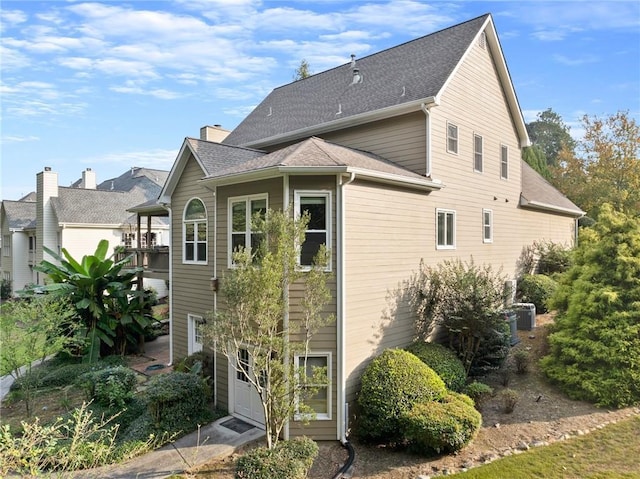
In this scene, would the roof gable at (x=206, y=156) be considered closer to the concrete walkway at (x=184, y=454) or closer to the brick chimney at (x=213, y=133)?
the concrete walkway at (x=184, y=454)

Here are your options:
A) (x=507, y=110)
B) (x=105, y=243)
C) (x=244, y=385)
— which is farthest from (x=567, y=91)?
(x=105, y=243)

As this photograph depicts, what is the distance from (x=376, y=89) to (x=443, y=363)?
9.58 meters

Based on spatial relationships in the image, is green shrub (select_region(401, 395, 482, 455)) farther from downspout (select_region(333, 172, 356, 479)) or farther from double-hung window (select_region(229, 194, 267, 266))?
double-hung window (select_region(229, 194, 267, 266))

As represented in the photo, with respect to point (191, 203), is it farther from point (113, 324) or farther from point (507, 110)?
point (507, 110)

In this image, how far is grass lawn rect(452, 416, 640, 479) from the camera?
7.79 meters

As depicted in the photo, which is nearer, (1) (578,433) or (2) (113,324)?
(1) (578,433)

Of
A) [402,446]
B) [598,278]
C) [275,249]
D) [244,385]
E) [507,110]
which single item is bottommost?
[402,446]

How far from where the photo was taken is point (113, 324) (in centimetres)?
1606

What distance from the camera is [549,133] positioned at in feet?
181

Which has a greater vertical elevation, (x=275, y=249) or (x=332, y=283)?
(x=275, y=249)

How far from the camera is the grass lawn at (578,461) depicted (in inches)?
307

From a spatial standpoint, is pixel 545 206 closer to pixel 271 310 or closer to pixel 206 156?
pixel 206 156

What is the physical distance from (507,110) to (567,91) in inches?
126

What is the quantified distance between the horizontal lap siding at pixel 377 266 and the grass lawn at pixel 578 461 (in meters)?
3.43
